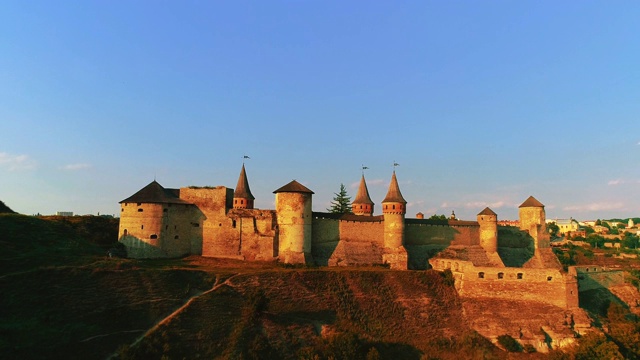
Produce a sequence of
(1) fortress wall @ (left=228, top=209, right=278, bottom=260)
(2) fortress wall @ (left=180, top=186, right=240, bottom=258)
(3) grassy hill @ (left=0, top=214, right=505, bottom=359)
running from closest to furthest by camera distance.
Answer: (3) grassy hill @ (left=0, top=214, right=505, bottom=359)
(1) fortress wall @ (left=228, top=209, right=278, bottom=260)
(2) fortress wall @ (left=180, top=186, right=240, bottom=258)

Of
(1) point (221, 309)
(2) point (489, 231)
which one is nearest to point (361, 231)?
(2) point (489, 231)

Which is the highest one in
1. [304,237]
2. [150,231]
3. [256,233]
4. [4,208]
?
[4,208]

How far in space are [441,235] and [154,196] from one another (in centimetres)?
3159

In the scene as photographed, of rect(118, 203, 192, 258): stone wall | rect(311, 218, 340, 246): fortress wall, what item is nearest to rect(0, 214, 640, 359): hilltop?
rect(118, 203, 192, 258): stone wall

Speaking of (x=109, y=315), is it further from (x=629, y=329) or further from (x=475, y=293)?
(x=629, y=329)

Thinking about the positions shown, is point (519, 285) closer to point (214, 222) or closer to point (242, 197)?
point (242, 197)

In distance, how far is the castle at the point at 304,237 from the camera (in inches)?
1663

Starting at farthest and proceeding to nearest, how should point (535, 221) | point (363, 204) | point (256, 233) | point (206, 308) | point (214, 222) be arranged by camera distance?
point (363, 204)
point (535, 221)
point (214, 222)
point (256, 233)
point (206, 308)

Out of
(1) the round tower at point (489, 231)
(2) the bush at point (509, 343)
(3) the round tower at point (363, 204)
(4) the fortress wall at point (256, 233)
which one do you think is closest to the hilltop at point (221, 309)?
(2) the bush at point (509, 343)

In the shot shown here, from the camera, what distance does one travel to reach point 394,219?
49500mm

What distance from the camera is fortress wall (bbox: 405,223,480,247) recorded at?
51.6 meters

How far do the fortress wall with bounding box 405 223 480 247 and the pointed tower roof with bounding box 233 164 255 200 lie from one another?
18.0 meters

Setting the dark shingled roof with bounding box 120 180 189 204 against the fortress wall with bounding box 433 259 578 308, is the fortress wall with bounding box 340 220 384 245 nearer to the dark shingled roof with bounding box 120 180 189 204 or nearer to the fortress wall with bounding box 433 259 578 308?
the fortress wall with bounding box 433 259 578 308

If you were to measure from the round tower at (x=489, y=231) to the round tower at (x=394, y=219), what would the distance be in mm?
10918
